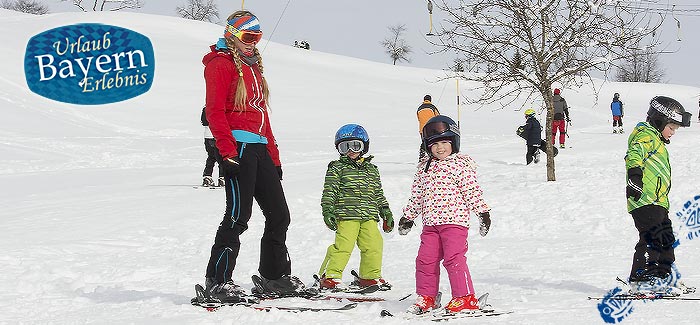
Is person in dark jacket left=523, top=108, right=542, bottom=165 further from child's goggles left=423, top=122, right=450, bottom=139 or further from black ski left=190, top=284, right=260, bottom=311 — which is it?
black ski left=190, top=284, right=260, bottom=311

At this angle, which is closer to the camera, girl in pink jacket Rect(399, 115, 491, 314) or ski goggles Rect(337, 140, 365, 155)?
girl in pink jacket Rect(399, 115, 491, 314)

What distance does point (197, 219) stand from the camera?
10.2 meters

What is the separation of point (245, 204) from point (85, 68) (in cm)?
2683

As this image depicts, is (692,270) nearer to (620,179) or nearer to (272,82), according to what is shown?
(620,179)

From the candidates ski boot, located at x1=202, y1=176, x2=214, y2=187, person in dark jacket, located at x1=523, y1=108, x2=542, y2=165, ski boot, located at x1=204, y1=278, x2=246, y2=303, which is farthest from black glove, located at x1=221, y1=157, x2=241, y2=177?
person in dark jacket, located at x1=523, y1=108, x2=542, y2=165

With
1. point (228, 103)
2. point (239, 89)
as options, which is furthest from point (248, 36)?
point (228, 103)

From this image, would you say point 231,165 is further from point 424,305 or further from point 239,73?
point 424,305

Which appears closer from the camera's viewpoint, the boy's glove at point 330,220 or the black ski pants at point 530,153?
the boy's glove at point 330,220

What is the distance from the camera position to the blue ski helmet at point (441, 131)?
17.0 feet

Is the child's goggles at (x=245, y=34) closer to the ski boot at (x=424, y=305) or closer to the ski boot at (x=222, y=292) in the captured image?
the ski boot at (x=222, y=292)

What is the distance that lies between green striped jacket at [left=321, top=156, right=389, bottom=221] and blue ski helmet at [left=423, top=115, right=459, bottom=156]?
118cm

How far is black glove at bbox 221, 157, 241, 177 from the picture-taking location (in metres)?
5.09

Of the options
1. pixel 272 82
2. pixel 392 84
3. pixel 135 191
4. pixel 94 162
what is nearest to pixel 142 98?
pixel 272 82

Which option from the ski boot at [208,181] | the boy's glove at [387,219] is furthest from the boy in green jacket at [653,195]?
the ski boot at [208,181]
